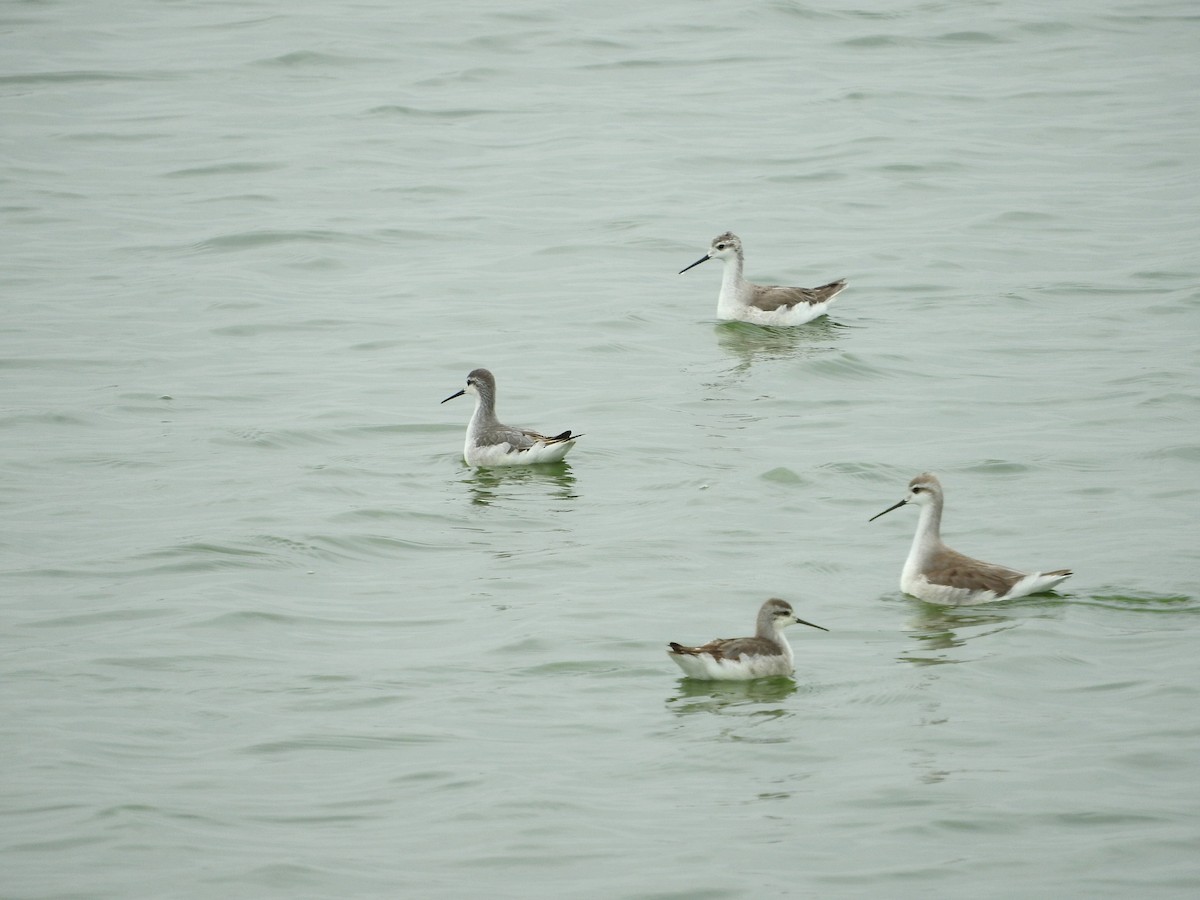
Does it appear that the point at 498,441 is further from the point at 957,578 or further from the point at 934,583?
the point at 957,578

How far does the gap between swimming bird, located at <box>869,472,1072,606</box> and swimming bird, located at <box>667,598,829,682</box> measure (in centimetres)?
161

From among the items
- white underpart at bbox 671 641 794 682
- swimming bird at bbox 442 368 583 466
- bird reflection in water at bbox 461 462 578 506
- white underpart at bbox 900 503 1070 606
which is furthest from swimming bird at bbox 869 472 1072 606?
swimming bird at bbox 442 368 583 466

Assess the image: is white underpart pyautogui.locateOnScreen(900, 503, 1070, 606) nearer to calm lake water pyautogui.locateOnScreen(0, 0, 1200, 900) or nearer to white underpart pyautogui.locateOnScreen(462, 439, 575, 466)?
calm lake water pyautogui.locateOnScreen(0, 0, 1200, 900)

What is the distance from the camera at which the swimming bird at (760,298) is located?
2048 cm

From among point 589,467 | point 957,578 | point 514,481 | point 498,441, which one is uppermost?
point 957,578

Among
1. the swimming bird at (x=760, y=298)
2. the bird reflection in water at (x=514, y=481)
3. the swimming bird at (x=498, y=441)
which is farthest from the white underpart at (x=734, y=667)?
the swimming bird at (x=760, y=298)

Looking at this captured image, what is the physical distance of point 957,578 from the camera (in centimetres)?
1257

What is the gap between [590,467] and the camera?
1608 centimetres

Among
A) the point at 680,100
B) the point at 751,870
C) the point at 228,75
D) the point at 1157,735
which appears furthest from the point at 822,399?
the point at 228,75

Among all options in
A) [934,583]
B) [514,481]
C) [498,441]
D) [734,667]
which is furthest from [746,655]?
[498,441]

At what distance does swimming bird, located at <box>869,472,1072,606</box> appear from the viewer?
12.5 m

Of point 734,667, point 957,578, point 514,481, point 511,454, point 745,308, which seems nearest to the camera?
point 734,667

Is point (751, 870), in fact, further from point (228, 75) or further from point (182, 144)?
point (228, 75)

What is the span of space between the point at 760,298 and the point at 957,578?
863 cm
